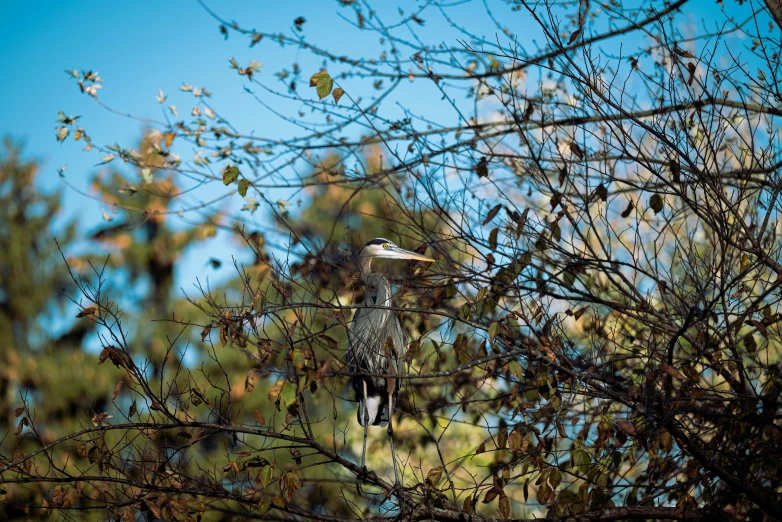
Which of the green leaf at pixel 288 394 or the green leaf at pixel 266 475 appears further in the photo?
the green leaf at pixel 266 475

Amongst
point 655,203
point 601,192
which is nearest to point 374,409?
point 601,192

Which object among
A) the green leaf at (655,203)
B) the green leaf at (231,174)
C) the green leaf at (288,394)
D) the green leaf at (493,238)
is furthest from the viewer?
the green leaf at (493,238)

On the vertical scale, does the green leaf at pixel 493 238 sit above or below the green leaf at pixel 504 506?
above

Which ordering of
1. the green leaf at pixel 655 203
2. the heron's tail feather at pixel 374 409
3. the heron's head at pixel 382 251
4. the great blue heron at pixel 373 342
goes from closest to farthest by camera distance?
the green leaf at pixel 655 203
the great blue heron at pixel 373 342
the heron's tail feather at pixel 374 409
the heron's head at pixel 382 251

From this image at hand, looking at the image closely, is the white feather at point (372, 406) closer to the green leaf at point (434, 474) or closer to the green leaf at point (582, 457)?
the green leaf at point (434, 474)

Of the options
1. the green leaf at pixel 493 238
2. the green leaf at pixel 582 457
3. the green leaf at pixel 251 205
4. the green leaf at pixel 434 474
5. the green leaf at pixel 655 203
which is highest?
the green leaf at pixel 251 205

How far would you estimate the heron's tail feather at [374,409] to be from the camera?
5.78 metres

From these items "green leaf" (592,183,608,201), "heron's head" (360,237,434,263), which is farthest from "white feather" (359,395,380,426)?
"green leaf" (592,183,608,201)

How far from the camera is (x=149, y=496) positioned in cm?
319

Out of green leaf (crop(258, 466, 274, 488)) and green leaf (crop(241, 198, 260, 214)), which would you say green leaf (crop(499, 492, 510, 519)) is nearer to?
green leaf (crop(258, 466, 274, 488))

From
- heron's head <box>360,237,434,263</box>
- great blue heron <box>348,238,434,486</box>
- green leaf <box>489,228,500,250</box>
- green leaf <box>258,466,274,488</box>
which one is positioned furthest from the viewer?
heron's head <box>360,237,434,263</box>

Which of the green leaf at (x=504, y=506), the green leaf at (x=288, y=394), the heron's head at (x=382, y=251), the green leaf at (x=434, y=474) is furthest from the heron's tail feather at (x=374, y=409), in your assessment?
the green leaf at (x=288, y=394)

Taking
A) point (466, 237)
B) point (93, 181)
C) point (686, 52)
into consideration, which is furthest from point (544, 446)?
point (93, 181)

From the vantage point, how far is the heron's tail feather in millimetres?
5777
